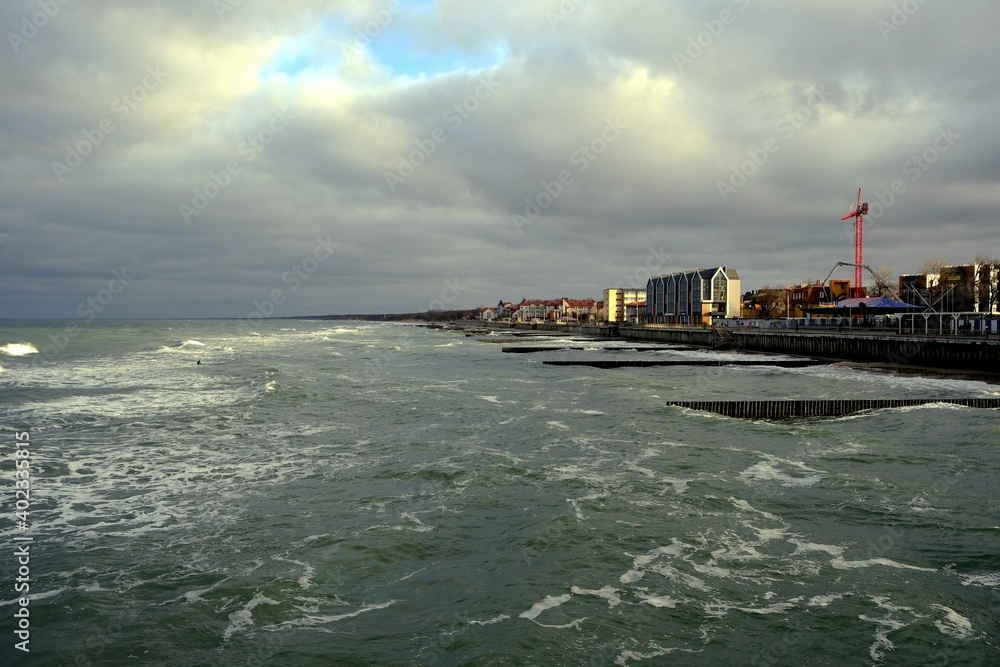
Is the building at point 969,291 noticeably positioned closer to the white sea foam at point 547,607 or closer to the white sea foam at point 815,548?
the white sea foam at point 815,548

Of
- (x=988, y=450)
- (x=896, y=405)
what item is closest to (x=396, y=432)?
(x=988, y=450)

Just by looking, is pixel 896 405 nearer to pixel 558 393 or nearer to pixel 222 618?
pixel 558 393

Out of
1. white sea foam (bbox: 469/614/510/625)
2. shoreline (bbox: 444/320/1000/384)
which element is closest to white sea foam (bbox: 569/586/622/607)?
white sea foam (bbox: 469/614/510/625)

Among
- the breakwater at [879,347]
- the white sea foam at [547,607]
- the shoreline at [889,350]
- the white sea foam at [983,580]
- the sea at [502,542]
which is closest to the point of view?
the sea at [502,542]

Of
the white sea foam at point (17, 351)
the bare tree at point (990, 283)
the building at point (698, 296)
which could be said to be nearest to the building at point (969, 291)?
the bare tree at point (990, 283)

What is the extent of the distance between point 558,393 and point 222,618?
23557mm

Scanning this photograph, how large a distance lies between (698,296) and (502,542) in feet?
460

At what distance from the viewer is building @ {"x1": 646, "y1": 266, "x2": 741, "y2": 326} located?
138 m

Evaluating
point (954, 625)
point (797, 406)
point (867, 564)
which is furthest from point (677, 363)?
point (954, 625)

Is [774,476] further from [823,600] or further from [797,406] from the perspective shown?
[797,406]

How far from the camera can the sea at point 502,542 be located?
7.04 m

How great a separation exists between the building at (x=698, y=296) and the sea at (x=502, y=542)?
11235 centimetres

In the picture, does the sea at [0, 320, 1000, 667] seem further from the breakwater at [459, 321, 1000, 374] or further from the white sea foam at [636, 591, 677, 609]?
the breakwater at [459, 321, 1000, 374]

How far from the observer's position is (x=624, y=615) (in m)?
7.63
